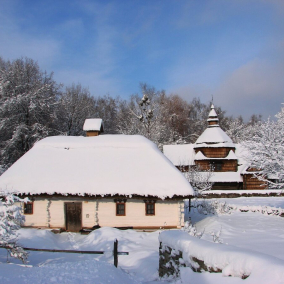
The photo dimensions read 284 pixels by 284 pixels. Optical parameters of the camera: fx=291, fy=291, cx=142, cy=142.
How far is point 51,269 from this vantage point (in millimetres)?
7500

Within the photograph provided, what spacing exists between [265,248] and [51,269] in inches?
355

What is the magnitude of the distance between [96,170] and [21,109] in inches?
678

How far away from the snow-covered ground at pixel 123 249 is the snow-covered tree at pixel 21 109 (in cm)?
1650

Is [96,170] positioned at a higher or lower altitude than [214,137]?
lower

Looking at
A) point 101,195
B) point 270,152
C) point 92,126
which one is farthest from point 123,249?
point 92,126

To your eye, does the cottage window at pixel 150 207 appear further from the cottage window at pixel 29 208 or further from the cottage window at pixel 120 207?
the cottage window at pixel 29 208

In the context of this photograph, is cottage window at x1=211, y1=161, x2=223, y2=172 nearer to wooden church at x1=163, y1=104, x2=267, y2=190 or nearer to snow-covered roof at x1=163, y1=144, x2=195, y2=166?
wooden church at x1=163, y1=104, x2=267, y2=190

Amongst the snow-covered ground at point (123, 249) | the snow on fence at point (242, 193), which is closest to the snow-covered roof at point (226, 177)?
the snow on fence at point (242, 193)

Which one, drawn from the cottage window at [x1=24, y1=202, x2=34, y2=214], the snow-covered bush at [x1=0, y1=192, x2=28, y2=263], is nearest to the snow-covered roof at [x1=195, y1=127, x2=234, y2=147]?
the cottage window at [x1=24, y1=202, x2=34, y2=214]

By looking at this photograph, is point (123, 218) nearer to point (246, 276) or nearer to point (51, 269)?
point (51, 269)

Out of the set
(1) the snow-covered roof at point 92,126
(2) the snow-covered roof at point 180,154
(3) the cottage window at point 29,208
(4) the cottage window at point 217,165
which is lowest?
(3) the cottage window at point 29,208

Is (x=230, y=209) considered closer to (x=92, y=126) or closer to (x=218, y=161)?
(x=218, y=161)

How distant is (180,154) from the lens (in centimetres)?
3941

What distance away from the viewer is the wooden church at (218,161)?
35438 millimetres
